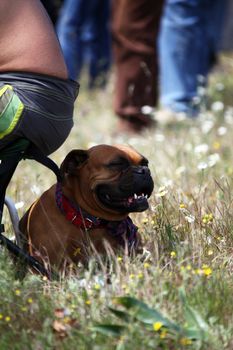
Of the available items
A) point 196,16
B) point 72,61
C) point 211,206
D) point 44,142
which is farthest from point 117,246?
point 72,61

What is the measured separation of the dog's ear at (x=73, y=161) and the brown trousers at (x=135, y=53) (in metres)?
3.26

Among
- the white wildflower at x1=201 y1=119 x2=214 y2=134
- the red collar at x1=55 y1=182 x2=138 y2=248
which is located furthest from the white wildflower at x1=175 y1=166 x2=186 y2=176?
the red collar at x1=55 y1=182 x2=138 y2=248

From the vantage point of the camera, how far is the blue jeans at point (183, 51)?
7.10m

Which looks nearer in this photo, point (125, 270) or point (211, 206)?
point (125, 270)

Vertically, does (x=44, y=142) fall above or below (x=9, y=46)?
below

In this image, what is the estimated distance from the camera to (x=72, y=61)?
8211 mm

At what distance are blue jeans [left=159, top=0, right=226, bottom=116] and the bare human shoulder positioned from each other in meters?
3.75

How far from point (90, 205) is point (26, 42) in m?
0.64

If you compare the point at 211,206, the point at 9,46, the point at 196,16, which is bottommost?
the point at 196,16

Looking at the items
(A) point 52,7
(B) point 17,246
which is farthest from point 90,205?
(A) point 52,7

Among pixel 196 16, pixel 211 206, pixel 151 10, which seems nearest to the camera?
pixel 211 206

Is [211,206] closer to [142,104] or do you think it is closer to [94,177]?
[94,177]

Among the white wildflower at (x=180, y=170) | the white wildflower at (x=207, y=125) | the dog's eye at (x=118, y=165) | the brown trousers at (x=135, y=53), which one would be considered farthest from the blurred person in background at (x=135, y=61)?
the dog's eye at (x=118, y=165)

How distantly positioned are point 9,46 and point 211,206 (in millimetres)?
1234
